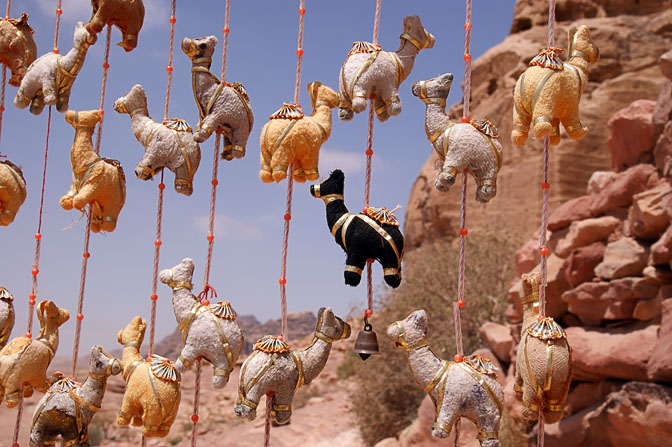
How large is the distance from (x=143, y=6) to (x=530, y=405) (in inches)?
65.2

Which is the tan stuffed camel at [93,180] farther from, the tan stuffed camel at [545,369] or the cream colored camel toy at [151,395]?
the tan stuffed camel at [545,369]

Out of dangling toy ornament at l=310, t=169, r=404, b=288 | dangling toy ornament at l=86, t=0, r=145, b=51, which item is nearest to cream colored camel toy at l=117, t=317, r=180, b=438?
dangling toy ornament at l=310, t=169, r=404, b=288

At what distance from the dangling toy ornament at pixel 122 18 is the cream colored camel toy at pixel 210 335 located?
862 millimetres

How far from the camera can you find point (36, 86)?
2.33 m

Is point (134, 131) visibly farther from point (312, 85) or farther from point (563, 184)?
point (563, 184)

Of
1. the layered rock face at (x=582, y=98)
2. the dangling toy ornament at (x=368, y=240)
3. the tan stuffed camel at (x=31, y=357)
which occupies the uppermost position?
the layered rock face at (x=582, y=98)

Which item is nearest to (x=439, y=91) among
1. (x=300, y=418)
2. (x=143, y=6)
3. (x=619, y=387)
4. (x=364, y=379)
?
(x=143, y=6)

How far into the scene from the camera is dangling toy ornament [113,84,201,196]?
6.84ft

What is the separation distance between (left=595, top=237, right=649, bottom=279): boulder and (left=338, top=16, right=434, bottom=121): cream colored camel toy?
3.26 m

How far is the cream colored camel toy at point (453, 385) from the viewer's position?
171cm

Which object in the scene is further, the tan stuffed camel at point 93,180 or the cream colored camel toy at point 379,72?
the tan stuffed camel at point 93,180

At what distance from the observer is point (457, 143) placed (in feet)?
5.98

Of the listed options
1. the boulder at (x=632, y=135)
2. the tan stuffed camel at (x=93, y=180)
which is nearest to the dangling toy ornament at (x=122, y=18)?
the tan stuffed camel at (x=93, y=180)

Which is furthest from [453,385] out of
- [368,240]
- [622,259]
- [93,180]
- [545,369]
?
[622,259]
